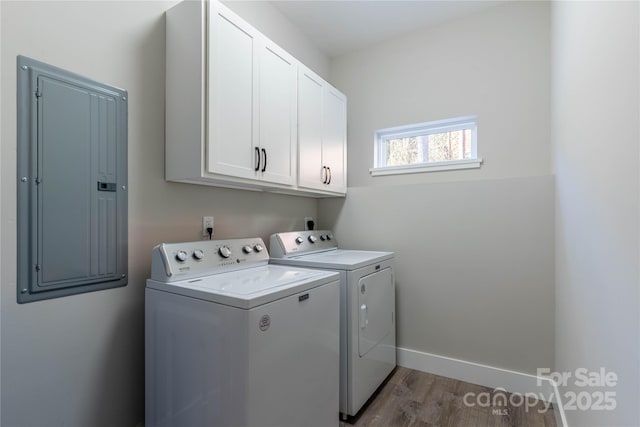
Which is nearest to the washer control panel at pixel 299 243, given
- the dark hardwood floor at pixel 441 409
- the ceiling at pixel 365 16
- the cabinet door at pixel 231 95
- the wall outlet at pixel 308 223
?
the wall outlet at pixel 308 223

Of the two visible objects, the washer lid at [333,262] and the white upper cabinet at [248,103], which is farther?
the washer lid at [333,262]

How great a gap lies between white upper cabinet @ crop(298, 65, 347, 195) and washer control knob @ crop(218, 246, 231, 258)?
0.71 meters

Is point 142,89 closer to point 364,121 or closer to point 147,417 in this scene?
point 147,417

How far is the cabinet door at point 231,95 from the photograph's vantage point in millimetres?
1585

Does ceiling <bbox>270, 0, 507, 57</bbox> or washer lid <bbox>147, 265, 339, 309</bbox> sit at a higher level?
ceiling <bbox>270, 0, 507, 57</bbox>

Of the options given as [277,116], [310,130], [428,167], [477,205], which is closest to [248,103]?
[277,116]

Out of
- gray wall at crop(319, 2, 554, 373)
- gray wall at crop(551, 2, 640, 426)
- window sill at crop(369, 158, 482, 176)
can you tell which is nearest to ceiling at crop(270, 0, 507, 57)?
gray wall at crop(319, 2, 554, 373)

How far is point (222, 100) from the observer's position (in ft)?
5.37

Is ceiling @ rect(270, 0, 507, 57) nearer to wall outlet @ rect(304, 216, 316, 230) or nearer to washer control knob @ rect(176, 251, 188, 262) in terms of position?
wall outlet @ rect(304, 216, 316, 230)

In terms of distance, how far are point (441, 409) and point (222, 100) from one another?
2.23m

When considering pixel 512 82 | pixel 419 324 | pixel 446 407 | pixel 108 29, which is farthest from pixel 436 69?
pixel 446 407

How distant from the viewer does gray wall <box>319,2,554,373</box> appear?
2.14 m

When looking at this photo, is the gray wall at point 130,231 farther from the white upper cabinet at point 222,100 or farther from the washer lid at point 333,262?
the washer lid at point 333,262

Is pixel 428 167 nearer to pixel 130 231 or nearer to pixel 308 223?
pixel 308 223
